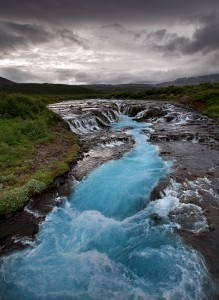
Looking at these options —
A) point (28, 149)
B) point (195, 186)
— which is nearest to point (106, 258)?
point (195, 186)

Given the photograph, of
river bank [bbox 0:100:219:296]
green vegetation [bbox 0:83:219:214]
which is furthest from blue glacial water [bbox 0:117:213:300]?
green vegetation [bbox 0:83:219:214]

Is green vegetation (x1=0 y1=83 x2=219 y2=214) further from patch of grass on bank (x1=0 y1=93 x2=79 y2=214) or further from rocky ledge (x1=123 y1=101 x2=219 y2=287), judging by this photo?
rocky ledge (x1=123 y1=101 x2=219 y2=287)

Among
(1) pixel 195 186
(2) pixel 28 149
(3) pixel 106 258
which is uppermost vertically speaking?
(2) pixel 28 149

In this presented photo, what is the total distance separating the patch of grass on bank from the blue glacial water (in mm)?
2268

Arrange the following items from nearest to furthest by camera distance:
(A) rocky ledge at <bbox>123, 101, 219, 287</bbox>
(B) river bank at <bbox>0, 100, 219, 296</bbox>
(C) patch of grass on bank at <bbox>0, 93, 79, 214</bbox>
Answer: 1. (A) rocky ledge at <bbox>123, 101, 219, 287</bbox>
2. (B) river bank at <bbox>0, 100, 219, 296</bbox>
3. (C) patch of grass on bank at <bbox>0, 93, 79, 214</bbox>

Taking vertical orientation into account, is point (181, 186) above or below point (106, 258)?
above

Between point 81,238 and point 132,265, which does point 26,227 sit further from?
point 132,265

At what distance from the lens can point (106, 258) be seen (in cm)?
938

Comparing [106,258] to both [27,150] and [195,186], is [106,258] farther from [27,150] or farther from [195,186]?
[27,150]

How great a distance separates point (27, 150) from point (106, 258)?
503 inches

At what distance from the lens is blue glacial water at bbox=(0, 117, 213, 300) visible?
7957 millimetres

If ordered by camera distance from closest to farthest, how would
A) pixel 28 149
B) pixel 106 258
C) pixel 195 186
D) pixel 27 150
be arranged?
pixel 106 258 < pixel 195 186 < pixel 27 150 < pixel 28 149

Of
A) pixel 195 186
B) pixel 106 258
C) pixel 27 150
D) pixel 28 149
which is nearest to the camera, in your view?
pixel 106 258

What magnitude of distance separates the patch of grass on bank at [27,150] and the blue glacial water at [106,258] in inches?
89.3
